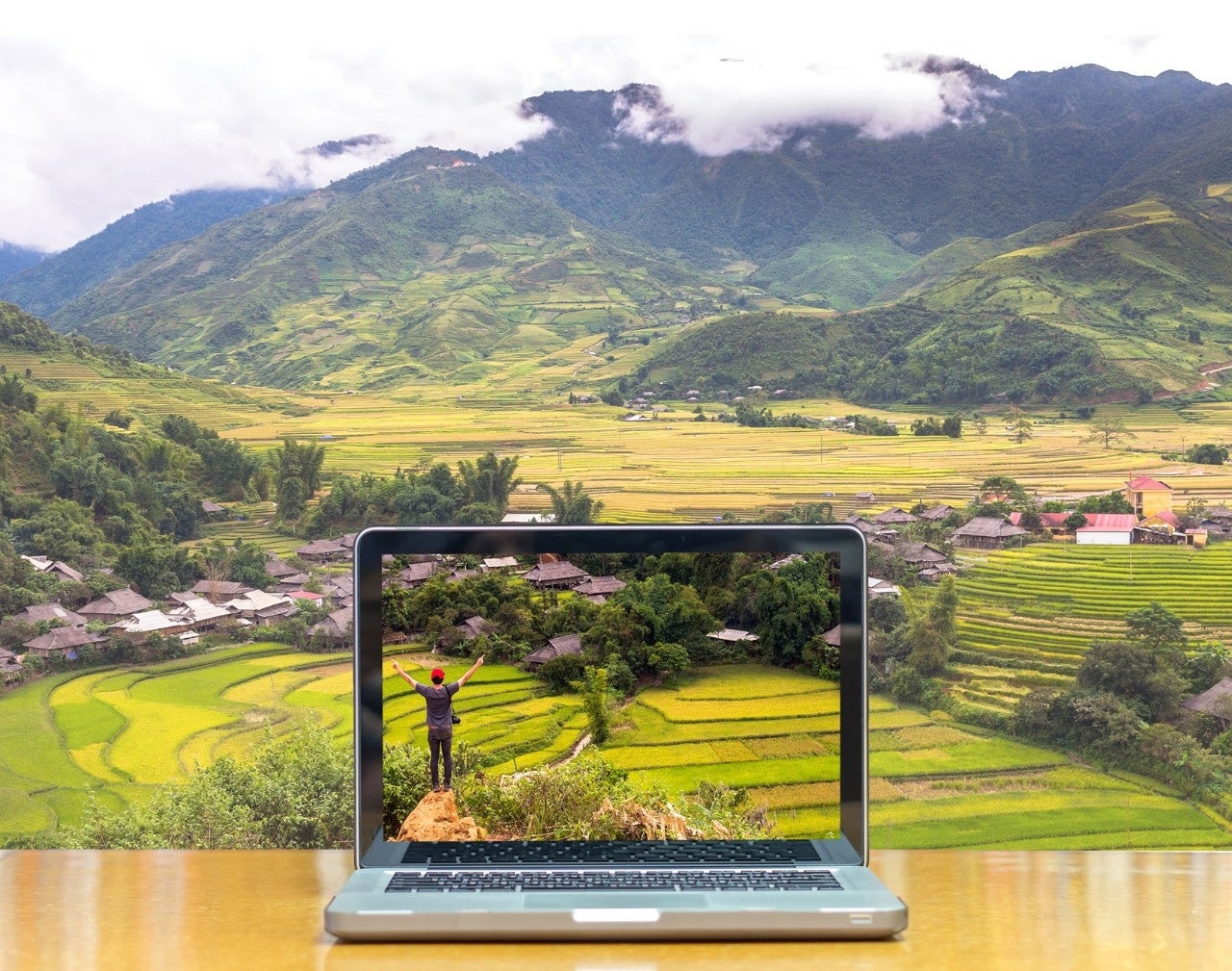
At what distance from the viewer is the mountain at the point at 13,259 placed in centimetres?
362

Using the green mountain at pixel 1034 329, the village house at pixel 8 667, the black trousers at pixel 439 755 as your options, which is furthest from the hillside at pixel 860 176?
the black trousers at pixel 439 755

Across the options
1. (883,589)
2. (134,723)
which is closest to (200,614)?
(134,723)

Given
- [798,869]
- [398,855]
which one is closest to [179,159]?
[398,855]

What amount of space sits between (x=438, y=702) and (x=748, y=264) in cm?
331

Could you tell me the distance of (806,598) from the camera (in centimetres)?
126

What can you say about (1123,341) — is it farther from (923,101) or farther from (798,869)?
(798,869)

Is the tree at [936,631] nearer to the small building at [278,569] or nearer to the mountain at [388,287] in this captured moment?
the mountain at [388,287]

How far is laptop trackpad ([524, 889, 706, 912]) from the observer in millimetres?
1069

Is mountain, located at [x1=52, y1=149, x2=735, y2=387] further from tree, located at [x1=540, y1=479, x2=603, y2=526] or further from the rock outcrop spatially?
the rock outcrop

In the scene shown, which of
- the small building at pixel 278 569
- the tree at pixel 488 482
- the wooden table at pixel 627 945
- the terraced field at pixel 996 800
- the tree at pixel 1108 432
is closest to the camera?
the wooden table at pixel 627 945

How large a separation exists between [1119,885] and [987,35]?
2.65 meters

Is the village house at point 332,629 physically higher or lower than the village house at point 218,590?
lower

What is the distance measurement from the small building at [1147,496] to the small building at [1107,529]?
0.06 m

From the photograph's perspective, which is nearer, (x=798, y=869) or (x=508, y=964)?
(x=508, y=964)
